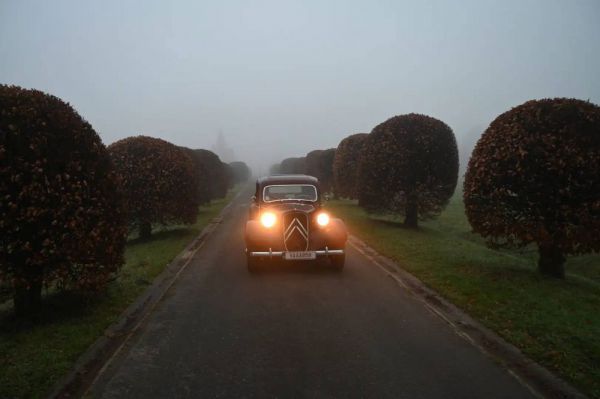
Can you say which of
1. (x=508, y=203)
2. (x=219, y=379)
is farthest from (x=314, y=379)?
(x=508, y=203)

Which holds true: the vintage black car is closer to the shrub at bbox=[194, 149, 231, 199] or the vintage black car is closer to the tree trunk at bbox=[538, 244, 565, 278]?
the tree trunk at bbox=[538, 244, 565, 278]

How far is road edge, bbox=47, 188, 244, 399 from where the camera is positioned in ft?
15.0

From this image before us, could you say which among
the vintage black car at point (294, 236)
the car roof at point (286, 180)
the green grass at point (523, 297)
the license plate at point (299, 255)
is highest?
the car roof at point (286, 180)

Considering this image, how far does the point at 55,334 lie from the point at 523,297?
744cm

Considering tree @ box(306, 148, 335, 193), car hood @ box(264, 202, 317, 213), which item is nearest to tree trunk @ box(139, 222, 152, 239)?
car hood @ box(264, 202, 317, 213)

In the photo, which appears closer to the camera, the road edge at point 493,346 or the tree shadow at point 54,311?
the road edge at point 493,346

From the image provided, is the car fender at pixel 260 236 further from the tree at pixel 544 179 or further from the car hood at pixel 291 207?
the tree at pixel 544 179

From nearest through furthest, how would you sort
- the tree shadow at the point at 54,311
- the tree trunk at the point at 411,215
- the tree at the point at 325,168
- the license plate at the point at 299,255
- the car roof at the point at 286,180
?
the tree shadow at the point at 54,311 → the license plate at the point at 299,255 → the car roof at the point at 286,180 → the tree trunk at the point at 411,215 → the tree at the point at 325,168

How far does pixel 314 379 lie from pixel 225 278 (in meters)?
4.94

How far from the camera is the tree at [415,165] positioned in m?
15.8

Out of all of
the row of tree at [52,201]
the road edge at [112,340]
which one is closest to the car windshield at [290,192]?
the road edge at [112,340]

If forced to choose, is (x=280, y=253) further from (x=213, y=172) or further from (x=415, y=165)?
(x=213, y=172)

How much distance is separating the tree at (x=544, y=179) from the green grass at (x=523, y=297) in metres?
0.90

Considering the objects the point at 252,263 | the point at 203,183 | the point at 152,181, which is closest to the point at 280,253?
the point at 252,263
